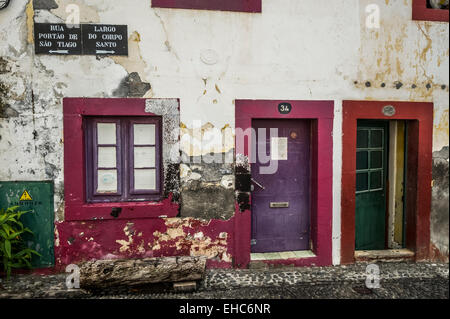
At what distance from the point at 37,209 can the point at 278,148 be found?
11.6 ft

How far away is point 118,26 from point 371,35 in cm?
371

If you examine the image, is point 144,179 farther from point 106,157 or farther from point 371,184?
point 371,184

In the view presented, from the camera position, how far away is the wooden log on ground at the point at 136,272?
3.71 meters

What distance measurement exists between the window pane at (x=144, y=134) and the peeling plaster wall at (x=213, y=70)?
0.44m

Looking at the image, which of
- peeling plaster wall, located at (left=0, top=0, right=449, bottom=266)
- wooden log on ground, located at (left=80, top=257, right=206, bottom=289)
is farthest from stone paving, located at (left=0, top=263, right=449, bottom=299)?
peeling plaster wall, located at (left=0, top=0, right=449, bottom=266)

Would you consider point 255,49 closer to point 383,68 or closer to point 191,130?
point 191,130

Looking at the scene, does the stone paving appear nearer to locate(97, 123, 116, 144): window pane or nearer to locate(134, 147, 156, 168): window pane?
locate(134, 147, 156, 168): window pane

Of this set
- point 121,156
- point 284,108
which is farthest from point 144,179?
point 284,108

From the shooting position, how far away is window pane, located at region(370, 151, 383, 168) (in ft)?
16.5

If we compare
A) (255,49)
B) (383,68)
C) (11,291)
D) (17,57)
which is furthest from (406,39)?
(11,291)

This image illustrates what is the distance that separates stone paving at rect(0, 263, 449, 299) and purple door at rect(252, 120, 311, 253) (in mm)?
489

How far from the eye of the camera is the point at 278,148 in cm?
463

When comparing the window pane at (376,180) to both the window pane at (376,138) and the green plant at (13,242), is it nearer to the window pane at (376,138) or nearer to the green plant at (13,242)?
the window pane at (376,138)

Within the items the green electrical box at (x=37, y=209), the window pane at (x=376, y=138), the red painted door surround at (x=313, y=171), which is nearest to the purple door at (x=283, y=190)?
the red painted door surround at (x=313, y=171)
